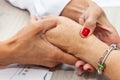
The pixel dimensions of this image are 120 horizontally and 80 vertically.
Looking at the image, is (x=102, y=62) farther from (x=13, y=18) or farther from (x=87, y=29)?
(x=13, y=18)

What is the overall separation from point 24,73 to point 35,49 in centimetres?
9

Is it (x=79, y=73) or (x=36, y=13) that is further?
(x=36, y=13)

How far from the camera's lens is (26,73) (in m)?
0.79

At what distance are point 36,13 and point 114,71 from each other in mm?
477

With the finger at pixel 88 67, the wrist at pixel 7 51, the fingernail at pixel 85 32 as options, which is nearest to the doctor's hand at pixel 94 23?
the fingernail at pixel 85 32

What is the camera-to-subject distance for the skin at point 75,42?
75 cm

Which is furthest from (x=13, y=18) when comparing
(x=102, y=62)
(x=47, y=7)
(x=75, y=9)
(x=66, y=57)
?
(x=102, y=62)

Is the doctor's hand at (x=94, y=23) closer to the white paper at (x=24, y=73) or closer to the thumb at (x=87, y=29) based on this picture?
the thumb at (x=87, y=29)

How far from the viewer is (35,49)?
0.78 metres

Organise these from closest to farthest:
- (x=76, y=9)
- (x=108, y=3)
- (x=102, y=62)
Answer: (x=102, y=62) < (x=76, y=9) < (x=108, y=3)

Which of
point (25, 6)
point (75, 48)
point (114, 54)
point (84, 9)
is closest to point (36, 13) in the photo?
point (25, 6)

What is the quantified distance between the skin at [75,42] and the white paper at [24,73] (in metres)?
0.11

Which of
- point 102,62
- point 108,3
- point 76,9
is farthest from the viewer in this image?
point 108,3

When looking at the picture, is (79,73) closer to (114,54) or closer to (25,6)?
(114,54)
